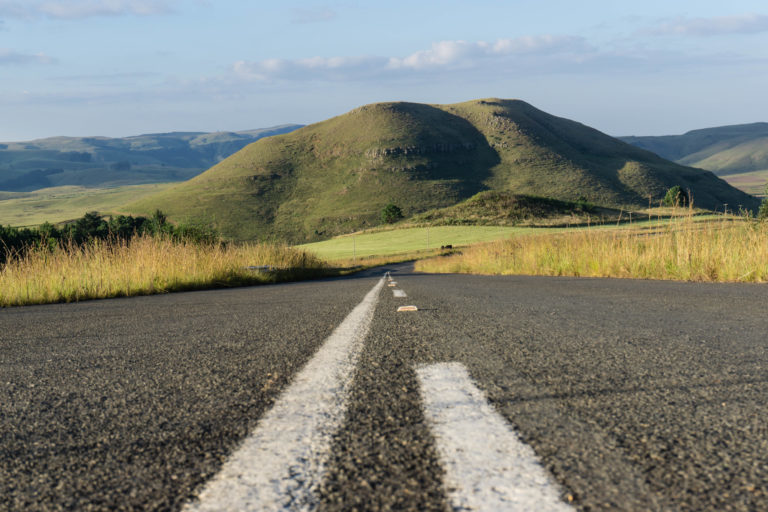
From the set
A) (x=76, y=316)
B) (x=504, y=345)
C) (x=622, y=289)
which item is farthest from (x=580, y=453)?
(x=622, y=289)

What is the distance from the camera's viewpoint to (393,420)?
1.75m

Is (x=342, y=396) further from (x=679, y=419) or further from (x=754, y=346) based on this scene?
(x=754, y=346)

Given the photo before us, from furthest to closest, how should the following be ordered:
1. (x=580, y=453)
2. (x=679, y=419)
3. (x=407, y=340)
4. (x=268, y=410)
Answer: (x=407, y=340)
(x=268, y=410)
(x=679, y=419)
(x=580, y=453)

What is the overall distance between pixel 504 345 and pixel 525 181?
11197 centimetres

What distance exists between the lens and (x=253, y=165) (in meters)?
124

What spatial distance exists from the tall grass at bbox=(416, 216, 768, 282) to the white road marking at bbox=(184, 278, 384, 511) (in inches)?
314

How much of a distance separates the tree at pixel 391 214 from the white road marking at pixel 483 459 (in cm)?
9046

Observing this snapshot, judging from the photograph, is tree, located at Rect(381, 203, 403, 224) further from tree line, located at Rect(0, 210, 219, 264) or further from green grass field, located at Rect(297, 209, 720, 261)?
tree line, located at Rect(0, 210, 219, 264)

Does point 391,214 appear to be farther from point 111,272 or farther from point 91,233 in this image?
point 111,272

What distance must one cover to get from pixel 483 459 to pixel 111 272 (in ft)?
30.5

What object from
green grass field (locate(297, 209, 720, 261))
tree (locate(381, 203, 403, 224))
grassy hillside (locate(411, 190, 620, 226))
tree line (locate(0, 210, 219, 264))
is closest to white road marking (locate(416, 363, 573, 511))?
tree line (locate(0, 210, 219, 264))

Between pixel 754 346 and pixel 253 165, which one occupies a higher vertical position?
pixel 253 165

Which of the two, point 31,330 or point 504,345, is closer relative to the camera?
point 504,345

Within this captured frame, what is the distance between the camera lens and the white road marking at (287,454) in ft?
3.96
